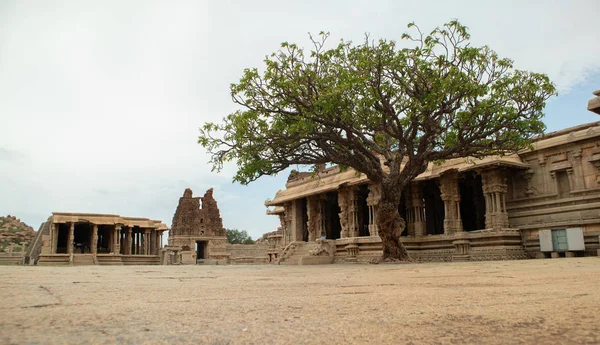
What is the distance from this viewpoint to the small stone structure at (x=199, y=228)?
49281 millimetres

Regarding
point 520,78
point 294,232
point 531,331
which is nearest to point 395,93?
point 520,78

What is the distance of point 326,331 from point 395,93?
12807mm

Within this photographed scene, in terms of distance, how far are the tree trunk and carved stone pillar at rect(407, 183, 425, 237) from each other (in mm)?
5505

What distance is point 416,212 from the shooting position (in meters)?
21.9

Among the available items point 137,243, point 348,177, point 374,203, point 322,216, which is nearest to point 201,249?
point 137,243

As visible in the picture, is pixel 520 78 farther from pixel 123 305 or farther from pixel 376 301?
pixel 123 305

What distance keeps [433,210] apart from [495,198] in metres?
6.29

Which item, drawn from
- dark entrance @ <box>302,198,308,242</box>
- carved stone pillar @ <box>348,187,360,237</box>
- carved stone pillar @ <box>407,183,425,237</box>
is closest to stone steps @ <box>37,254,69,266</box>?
dark entrance @ <box>302,198,308,242</box>

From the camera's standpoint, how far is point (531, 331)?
2137mm

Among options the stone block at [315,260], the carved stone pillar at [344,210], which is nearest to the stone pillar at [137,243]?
the carved stone pillar at [344,210]

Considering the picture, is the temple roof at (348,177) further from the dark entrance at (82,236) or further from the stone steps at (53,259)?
the dark entrance at (82,236)

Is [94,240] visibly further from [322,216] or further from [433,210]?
[433,210]

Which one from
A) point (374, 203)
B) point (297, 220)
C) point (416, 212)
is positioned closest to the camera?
point (416, 212)

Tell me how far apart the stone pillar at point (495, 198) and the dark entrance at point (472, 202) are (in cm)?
231
